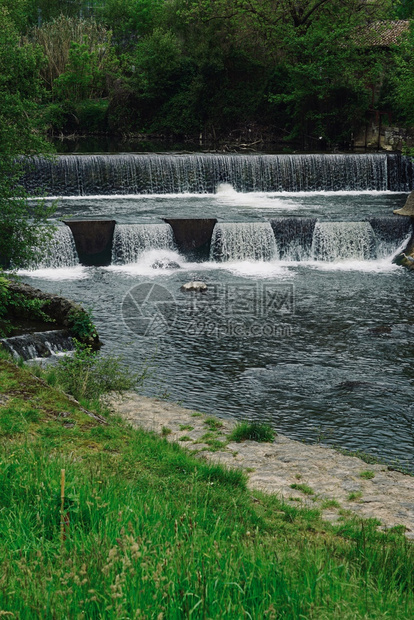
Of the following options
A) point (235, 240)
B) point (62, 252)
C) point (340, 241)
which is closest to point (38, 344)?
point (62, 252)

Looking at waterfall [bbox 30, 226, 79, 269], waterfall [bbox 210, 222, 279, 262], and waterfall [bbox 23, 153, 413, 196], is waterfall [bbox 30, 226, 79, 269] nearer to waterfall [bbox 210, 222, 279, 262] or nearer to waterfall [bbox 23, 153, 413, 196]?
waterfall [bbox 210, 222, 279, 262]

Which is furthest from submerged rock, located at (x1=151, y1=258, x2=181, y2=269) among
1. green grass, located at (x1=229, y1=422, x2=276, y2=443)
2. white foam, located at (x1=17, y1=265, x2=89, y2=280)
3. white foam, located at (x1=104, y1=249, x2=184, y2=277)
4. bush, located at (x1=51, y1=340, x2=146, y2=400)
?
green grass, located at (x1=229, y1=422, x2=276, y2=443)

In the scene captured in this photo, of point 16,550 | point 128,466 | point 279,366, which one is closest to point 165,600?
point 16,550

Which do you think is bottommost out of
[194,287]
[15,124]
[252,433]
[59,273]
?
[252,433]

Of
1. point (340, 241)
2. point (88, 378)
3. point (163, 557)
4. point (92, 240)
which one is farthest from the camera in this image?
point (340, 241)

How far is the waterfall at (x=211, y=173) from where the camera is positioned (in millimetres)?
26516

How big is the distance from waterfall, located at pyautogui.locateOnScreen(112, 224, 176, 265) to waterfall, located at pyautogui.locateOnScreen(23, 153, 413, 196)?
7.19 metres

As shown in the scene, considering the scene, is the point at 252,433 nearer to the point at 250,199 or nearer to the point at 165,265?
the point at 165,265

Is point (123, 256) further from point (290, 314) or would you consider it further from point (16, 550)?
point (16, 550)

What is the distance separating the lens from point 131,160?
2692 centimetres

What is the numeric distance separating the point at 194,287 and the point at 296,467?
9.68 meters

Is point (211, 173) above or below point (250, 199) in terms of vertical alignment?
above

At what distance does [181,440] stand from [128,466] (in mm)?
2475

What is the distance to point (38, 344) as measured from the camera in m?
11.9
